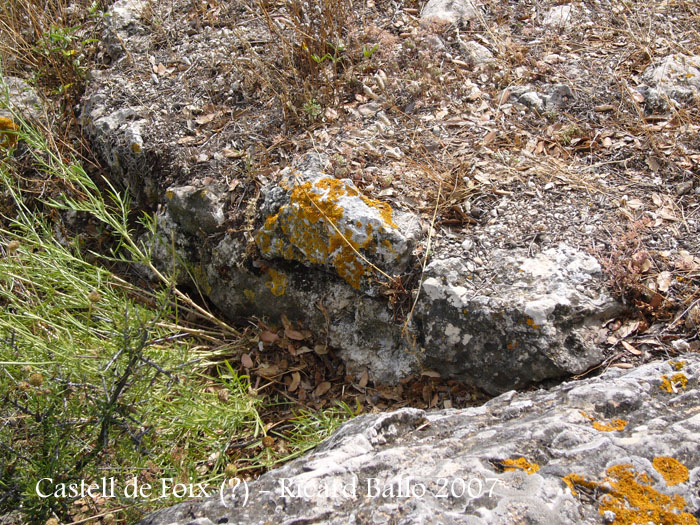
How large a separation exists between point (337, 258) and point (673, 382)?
1.56 m

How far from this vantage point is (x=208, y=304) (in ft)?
10.5

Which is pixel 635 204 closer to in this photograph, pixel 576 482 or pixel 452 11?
pixel 576 482

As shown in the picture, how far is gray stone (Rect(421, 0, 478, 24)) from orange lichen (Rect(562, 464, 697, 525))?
321 cm

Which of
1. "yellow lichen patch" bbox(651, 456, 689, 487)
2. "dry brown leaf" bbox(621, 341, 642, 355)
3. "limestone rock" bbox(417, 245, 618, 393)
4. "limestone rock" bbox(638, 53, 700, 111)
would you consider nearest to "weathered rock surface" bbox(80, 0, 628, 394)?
"limestone rock" bbox(417, 245, 618, 393)

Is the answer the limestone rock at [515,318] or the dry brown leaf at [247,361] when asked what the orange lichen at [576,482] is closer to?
the limestone rock at [515,318]

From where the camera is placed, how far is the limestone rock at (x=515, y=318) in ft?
7.57

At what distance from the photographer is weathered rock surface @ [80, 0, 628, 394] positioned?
238 centimetres

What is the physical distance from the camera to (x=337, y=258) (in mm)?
2664

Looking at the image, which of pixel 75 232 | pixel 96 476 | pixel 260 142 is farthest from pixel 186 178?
pixel 96 476

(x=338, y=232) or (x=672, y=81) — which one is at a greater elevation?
(x=672, y=81)

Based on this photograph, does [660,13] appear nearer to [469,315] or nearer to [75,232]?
[469,315]

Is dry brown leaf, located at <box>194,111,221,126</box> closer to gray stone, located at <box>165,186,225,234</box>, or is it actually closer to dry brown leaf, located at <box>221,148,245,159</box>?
dry brown leaf, located at <box>221,148,245,159</box>

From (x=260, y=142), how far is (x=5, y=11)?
2.60 m

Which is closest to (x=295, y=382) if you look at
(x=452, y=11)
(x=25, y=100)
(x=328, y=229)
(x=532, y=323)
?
(x=328, y=229)
